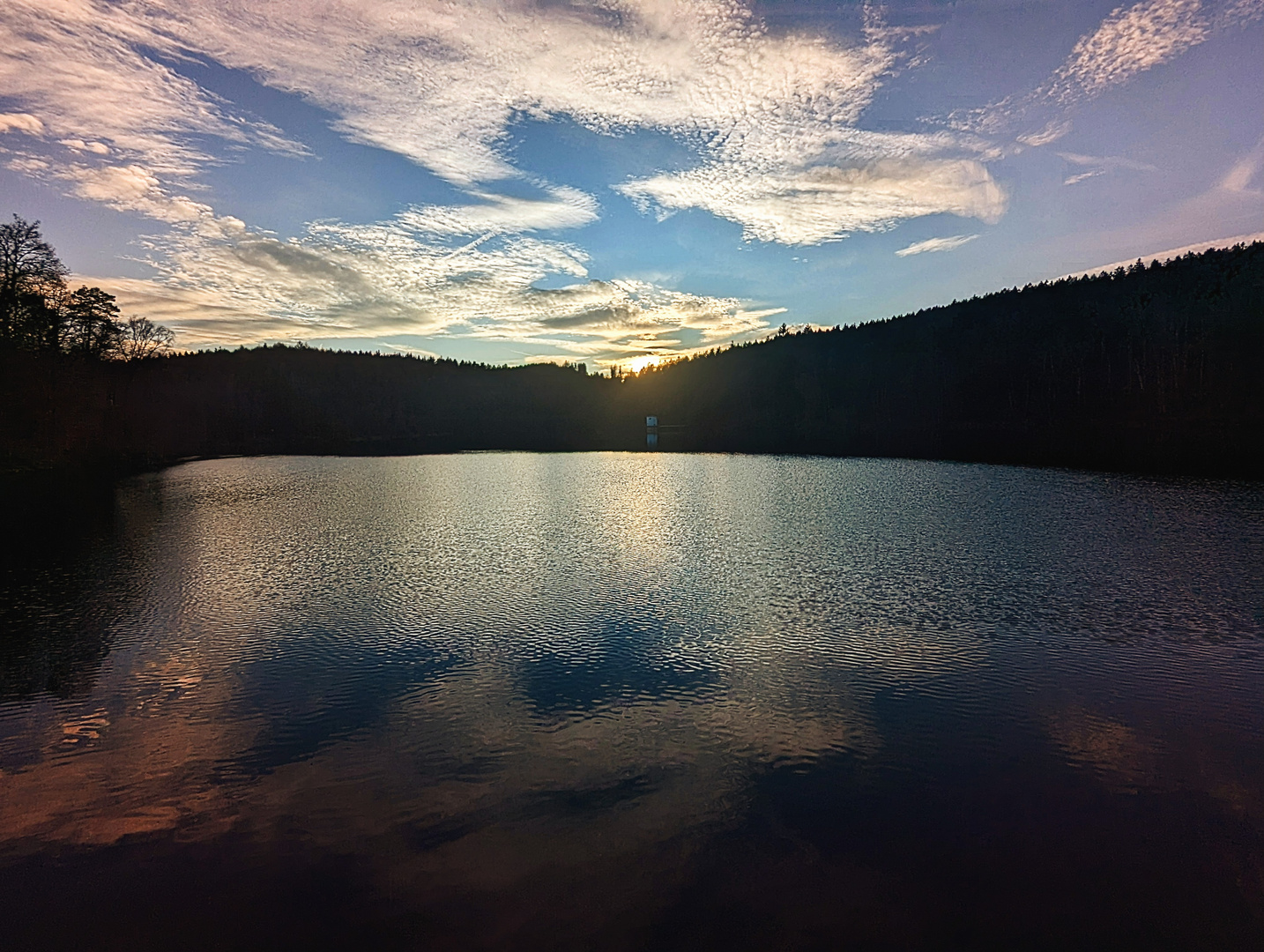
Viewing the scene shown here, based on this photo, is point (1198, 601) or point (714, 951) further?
point (1198, 601)

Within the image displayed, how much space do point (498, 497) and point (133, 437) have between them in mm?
64184

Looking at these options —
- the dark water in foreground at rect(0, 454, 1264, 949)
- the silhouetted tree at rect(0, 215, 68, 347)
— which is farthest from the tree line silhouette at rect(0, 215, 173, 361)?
the dark water in foreground at rect(0, 454, 1264, 949)

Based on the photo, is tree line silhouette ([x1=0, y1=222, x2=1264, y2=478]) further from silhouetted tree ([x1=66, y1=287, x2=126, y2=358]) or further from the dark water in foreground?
the dark water in foreground

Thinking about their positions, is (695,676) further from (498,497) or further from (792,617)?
(498,497)

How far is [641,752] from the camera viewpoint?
9.90m

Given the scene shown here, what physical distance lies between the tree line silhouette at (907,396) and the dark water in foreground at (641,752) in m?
45.7

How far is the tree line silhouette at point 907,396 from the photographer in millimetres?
56562

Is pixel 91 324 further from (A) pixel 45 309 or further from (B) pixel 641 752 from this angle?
(B) pixel 641 752

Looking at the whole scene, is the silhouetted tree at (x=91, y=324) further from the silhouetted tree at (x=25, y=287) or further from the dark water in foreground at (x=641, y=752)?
the dark water in foreground at (x=641, y=752)

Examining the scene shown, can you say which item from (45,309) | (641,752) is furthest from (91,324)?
(641,752)

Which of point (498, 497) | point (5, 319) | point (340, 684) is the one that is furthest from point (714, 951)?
point (5, 319)

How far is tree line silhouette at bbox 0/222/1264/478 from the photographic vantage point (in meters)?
56.6

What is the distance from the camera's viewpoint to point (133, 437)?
3081 inches

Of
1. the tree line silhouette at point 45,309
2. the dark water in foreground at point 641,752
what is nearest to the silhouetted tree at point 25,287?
the tree line silhouette at point 45,309
